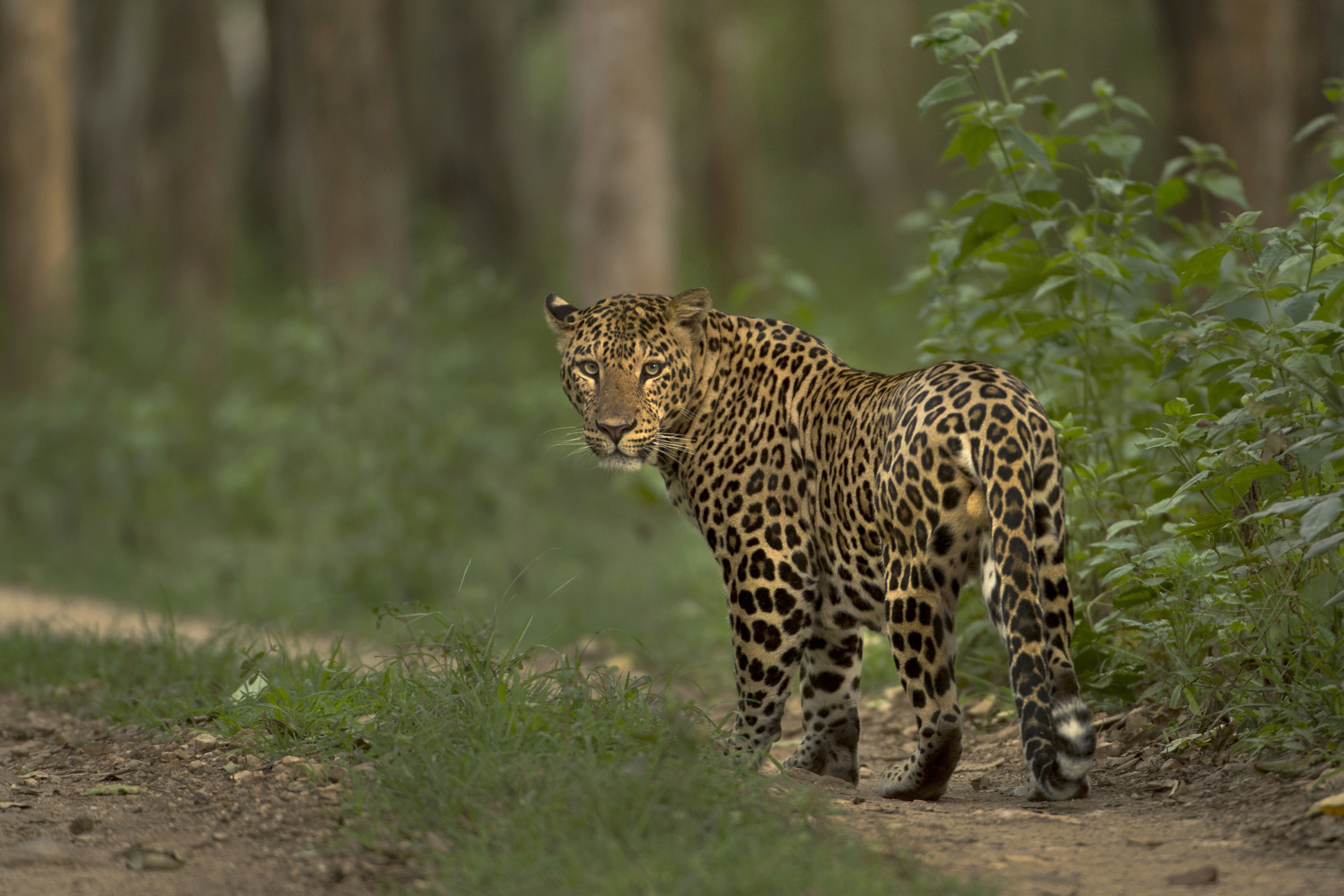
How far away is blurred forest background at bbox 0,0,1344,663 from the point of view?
9172 millimetres

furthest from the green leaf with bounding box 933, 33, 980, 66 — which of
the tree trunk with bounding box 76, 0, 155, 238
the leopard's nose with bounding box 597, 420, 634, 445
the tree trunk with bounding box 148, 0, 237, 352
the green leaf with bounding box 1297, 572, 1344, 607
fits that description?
the tree trunk with bounding box 76, 0, 155, 238

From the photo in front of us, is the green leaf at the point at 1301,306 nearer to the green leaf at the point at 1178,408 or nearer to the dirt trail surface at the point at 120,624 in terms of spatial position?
the green leaf at the point at 1178,408

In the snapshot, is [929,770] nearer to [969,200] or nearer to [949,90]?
[969,200]

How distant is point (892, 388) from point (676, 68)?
94.7 feet

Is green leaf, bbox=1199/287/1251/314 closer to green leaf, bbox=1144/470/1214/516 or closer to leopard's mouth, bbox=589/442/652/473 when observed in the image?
green leaf, bbox=1144/470/1214/516

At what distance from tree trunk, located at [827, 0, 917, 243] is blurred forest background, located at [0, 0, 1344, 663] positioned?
269cm

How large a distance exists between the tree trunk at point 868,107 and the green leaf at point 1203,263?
22.3 m

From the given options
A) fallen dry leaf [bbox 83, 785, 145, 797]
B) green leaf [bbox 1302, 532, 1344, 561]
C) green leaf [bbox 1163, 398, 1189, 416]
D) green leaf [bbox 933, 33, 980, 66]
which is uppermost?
green leaf [bbox 933, 33, 980, 66]

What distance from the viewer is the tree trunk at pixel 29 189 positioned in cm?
1463

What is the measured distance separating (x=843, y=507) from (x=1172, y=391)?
285 centimetres

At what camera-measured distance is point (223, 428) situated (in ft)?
41.2

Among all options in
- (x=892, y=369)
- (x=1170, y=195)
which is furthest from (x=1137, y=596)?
(x=892, y=369)

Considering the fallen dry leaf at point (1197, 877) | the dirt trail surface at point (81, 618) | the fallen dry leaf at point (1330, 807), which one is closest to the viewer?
the fallen dry leaf at point (1197, 877)

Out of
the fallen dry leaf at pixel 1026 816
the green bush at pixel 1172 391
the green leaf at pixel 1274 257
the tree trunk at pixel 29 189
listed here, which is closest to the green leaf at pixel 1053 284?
the green bush at pixel 1172 391
